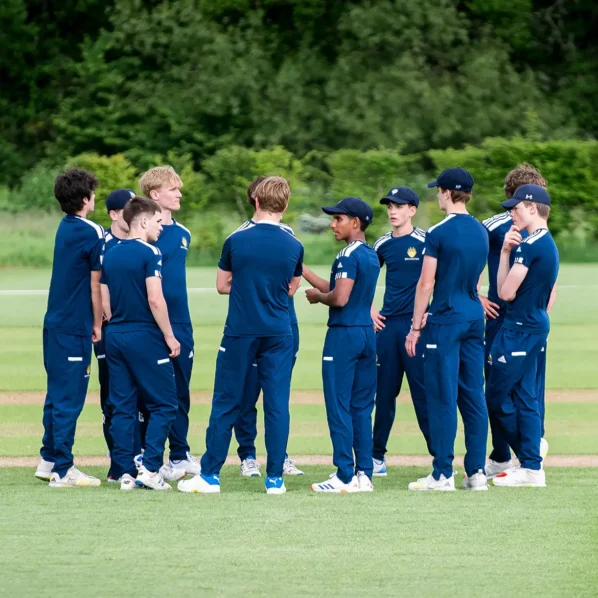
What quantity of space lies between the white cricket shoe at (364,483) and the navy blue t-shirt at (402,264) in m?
1.26

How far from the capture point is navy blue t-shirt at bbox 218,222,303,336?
26.4 ft

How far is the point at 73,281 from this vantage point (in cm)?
851

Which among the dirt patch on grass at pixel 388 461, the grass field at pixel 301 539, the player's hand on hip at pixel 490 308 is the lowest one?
the dirt patch on grass at pixel 388 461

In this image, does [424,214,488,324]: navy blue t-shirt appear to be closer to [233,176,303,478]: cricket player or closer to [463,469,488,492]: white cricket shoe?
[463,469,488,492]: white cricket shoe

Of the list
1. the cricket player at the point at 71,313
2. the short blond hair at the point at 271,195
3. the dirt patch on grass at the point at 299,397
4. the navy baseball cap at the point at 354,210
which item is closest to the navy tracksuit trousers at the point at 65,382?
the cricket player at the point at 71,313

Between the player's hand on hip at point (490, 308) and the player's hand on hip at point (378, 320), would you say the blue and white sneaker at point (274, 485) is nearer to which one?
the player's hand on hip at point (378, 320)

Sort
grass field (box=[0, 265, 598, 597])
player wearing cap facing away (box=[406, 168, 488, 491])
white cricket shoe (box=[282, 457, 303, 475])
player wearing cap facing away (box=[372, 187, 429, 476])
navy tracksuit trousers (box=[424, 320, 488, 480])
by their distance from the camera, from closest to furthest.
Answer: grass field (box=[0, 265, 598, 597])
player wearing cap facing away (box=[406, 168, 488, 491])
navy tracksuit trousers (box=[424, 320, 488, 480])
player wearing cap facing away (box=[372, 187, 429, 476])
white cricket shoe (box=[282, 457, 303, 475])

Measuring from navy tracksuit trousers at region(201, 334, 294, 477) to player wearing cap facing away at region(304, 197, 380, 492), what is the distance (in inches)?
12.4

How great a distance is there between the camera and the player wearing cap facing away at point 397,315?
902cm

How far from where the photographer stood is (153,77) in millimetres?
43500

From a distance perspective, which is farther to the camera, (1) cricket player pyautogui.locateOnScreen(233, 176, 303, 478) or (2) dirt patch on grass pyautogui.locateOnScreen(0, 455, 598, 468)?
(2) dirt patch on grass pyautogui.locateOnScreen(0, 455, 598, 468)

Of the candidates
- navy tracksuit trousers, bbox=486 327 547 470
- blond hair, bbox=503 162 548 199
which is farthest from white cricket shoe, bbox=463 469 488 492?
blond hair, bbox=503 162 548 199

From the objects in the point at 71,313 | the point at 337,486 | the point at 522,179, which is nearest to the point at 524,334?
the point at 522,179

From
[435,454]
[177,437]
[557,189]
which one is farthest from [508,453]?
[557,189]
